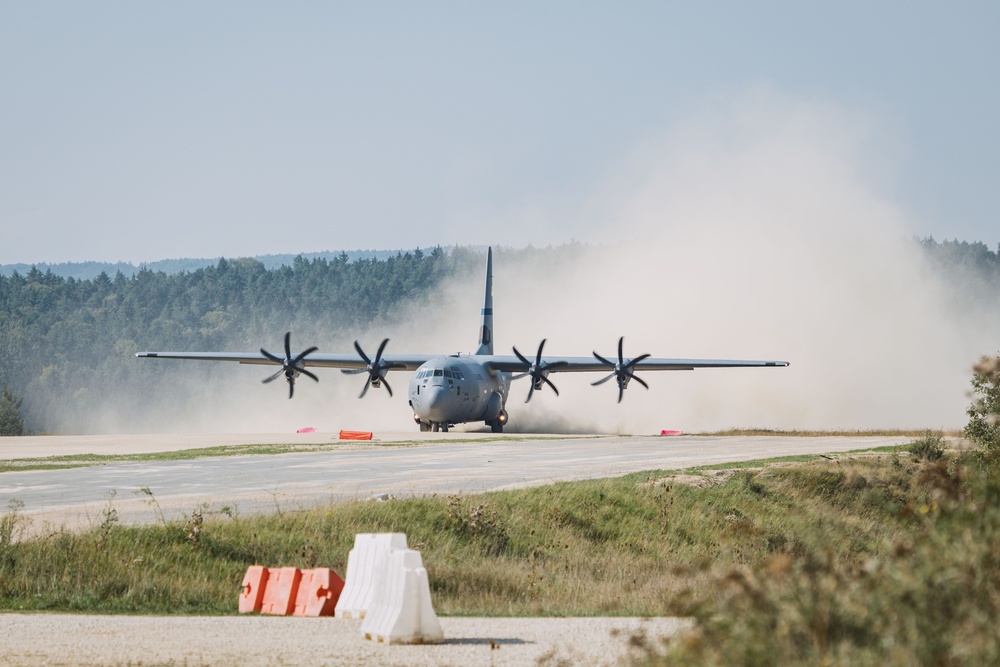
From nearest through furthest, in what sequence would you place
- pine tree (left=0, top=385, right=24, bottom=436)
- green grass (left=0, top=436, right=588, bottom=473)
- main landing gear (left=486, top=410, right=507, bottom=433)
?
green grass (left=0, top=436, right=588, bottom=473), main landing gear (left=486, top=410, right=507, bottom=433), pine tree (left=0, top=385, right=24, bottom=436)

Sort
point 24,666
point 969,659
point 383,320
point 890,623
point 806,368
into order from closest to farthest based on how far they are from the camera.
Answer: point 969,659 < point 890,623 < point 24,666 < point 806,368 < point 383,320

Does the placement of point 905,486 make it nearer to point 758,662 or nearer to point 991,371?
point 991,371

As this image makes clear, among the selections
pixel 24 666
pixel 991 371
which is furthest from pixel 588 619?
pixel 991 371

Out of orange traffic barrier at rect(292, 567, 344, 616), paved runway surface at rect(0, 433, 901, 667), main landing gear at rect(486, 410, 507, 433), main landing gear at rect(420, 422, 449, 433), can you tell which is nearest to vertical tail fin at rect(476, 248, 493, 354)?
main landing gear at rect(486, 410, 507, 433)

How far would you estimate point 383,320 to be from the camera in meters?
195

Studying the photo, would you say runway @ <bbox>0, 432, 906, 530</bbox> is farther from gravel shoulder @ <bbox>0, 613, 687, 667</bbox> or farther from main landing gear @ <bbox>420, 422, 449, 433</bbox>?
main landing gear @ <bbox>420, 422, 449, 433</bbox>

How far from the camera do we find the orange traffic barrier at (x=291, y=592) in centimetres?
1420

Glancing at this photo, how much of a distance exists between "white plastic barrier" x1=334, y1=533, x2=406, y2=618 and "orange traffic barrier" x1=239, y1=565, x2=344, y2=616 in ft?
1.21

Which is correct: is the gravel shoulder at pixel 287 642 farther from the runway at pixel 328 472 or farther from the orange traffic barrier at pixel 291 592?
the runway at pixel 328 472

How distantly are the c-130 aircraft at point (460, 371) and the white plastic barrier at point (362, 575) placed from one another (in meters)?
37.7

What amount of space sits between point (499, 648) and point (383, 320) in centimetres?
18478

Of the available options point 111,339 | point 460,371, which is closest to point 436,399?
point 460,371

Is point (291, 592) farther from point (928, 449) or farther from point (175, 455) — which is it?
point (928, 449)

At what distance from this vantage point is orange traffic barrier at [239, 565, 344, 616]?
46.6 feet
